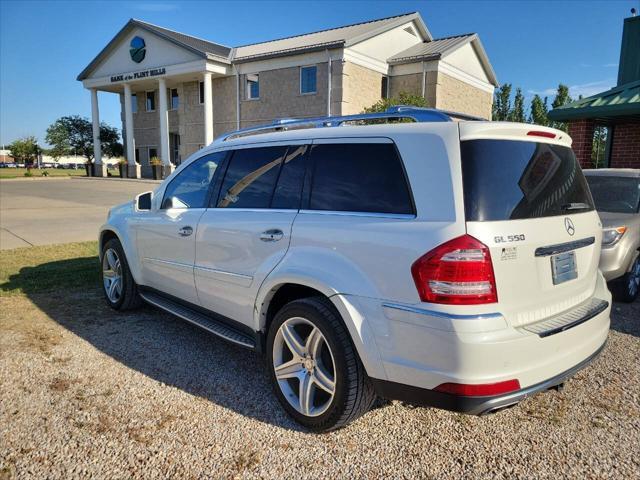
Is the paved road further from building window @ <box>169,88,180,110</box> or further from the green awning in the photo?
building window @ <box>169,88,180,110</box>

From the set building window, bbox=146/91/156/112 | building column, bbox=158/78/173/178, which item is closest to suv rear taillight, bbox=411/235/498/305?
building column, bbox=158/78/173/178

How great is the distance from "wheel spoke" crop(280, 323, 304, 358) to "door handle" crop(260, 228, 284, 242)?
0.55 m

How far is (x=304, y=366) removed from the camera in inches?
118

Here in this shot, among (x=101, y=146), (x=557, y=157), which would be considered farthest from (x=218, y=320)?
(x=101, y=146)

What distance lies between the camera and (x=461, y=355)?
227 cm

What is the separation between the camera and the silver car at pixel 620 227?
17.3ft

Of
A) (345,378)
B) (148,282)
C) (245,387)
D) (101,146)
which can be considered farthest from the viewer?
(101,146)

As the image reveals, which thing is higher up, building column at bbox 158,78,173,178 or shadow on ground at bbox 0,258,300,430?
building column at bbox 158,78,173,178

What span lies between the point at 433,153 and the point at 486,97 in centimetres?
3569

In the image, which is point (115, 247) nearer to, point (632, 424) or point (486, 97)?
point (632, 424)

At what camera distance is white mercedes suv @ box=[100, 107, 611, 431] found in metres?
2.33

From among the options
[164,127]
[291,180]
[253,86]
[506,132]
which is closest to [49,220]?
[291,180]

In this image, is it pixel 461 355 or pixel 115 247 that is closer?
pixel 461 355

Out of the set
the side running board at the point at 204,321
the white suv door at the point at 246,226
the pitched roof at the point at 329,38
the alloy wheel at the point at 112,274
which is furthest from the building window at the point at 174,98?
the white suv door at the point at 246,226
